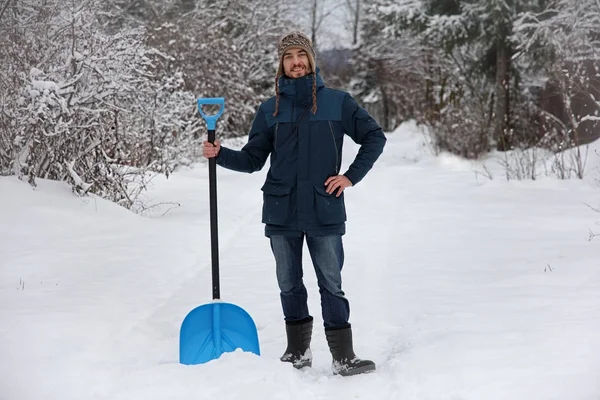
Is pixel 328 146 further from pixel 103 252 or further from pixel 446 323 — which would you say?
pixel 103 252

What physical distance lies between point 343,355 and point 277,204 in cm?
83

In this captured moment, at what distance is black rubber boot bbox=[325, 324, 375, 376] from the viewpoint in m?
3.31

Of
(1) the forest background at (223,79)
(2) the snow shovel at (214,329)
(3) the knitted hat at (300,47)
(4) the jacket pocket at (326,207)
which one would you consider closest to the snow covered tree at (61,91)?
(1) the forest background at (223,79)

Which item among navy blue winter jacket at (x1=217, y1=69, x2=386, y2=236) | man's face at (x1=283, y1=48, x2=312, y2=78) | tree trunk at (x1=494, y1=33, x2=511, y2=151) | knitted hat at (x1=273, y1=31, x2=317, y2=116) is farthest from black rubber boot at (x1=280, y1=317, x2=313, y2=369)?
tree trunk at (x1=494, y1=33, x2=511, y2=151)

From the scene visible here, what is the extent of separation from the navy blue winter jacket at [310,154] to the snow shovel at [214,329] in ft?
1.21

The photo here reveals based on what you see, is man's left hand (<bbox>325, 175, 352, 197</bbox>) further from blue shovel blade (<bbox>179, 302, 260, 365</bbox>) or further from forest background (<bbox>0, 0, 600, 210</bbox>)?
forest background (<bbox>0, 0, 600, 210</bbox>)

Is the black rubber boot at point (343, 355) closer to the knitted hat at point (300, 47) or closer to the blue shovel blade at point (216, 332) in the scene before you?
the blue shovel blade at point (216, 332)

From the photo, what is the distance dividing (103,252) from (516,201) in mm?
5515

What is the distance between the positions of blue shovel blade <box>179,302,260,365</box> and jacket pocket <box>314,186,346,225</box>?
0.70m

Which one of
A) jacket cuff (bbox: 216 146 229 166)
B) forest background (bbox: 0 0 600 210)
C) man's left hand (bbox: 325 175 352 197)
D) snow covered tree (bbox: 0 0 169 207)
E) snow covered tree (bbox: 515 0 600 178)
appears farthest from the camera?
snow covered tree (bbox: 515 0 600 178)

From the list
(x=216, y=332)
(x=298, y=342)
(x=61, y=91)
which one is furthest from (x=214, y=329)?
(x=61, y=91)

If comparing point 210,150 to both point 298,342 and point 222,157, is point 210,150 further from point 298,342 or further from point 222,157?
point 298,342

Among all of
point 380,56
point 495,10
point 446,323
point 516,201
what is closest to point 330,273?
point 446,323

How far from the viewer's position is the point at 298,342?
3438mm
